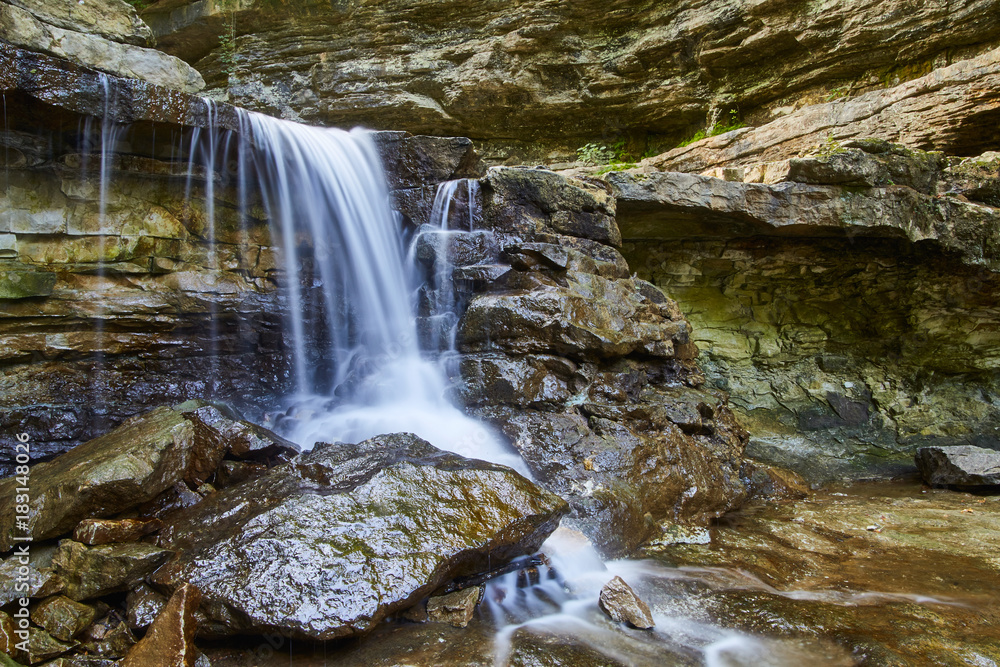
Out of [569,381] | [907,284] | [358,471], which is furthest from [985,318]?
[358,471]

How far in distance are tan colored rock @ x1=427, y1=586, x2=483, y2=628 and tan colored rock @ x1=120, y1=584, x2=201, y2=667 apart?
3.89 ft

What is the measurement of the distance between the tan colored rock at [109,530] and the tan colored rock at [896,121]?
9368mm

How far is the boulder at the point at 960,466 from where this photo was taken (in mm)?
6064

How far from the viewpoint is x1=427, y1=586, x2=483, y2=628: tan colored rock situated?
2906 millimetres

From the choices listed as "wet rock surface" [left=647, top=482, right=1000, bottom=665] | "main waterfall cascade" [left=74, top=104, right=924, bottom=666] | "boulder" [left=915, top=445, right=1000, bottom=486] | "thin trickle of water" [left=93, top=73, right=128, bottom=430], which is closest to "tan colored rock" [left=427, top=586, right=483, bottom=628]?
"main waterfall cascade" [left=74, top=104, right=924, bottom=666]

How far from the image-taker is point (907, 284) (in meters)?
8.34

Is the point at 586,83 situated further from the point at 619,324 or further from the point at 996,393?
the point at 996,393

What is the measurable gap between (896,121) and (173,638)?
35.9 ft

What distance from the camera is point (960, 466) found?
20.5ft

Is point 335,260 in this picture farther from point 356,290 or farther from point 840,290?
point 840,290

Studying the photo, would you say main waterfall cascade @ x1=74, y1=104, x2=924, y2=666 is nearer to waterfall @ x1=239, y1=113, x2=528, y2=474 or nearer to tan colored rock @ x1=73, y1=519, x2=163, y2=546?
waterfall @ x1=239, y1=113, x2=528, y2=474

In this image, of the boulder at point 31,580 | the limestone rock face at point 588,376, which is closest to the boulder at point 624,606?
the limestone rock face at point 588,376

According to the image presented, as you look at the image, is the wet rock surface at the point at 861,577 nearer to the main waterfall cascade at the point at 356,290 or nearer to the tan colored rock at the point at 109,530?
the main waterfall cascade at the point at 356,290
